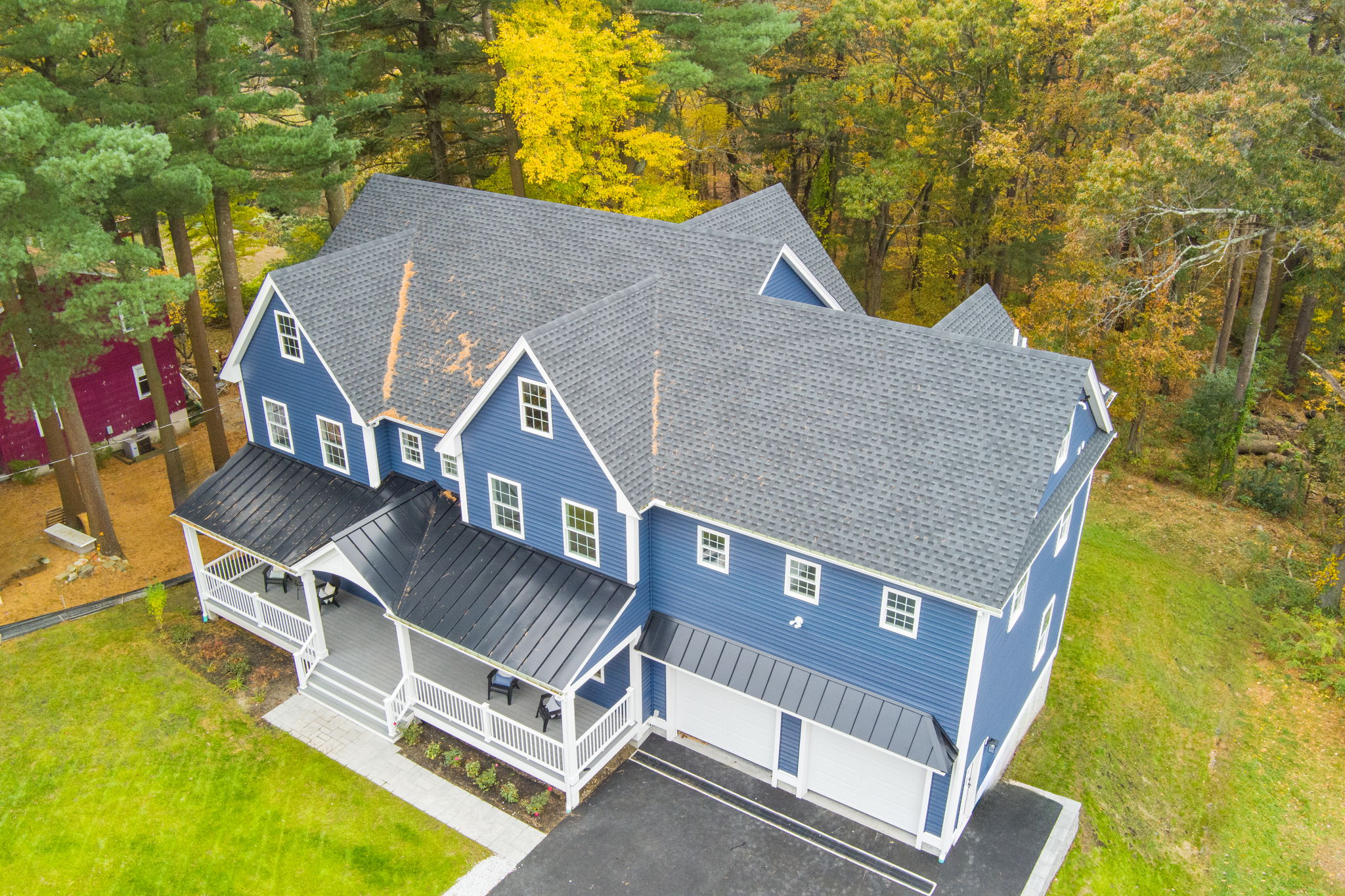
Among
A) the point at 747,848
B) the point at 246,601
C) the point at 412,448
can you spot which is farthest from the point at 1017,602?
the point at 246,601

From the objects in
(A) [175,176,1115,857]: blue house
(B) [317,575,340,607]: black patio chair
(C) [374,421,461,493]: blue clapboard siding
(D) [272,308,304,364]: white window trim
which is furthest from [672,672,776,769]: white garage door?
(D) [272,308,304,364]: white window trim

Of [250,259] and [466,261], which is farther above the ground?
[466,261]

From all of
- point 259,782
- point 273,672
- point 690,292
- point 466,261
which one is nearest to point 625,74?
point 466,261

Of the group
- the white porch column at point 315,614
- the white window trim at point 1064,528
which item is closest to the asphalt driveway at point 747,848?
the white window trim at point 1064,528

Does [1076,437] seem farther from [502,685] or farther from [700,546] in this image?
[502,685]

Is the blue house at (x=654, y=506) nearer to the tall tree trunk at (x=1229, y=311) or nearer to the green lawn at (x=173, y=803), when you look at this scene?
the green lawn at (x=173, y=803)

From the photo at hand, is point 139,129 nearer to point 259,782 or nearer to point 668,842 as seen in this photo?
point 259,782
